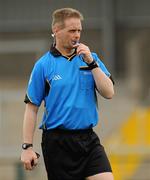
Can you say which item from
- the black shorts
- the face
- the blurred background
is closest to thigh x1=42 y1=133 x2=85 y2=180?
the black shorts

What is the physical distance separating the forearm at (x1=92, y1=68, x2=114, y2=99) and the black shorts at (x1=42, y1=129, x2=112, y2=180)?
12.7 inches

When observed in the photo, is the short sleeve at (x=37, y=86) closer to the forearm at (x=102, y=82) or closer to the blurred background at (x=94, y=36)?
the forearm at (x=102, y=82)

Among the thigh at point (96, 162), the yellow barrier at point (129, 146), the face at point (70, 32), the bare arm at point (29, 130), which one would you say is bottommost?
the yellow barrier at point (129, 146)

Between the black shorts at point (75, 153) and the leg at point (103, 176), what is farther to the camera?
the black shorts at point (75, 153)

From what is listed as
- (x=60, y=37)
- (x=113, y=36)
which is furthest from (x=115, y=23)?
(x=60, y=37)

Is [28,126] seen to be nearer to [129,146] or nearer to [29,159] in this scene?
[29,159]

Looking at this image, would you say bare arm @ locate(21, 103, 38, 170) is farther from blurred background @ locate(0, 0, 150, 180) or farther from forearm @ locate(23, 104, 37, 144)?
blurred background @ locate(0, 0, 150, 180)

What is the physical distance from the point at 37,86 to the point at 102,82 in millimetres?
497

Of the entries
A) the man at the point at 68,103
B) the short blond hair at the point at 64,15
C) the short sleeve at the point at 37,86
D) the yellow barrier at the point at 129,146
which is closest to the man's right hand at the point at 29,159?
the man at the point at 68,103

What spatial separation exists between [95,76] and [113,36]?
17.3 metres

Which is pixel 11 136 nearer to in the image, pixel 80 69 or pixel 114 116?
pixel 114 116

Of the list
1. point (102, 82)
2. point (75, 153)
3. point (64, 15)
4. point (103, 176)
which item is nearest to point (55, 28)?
point (64, 15)

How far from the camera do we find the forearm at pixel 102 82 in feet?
17.1

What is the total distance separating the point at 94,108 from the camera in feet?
17.6
